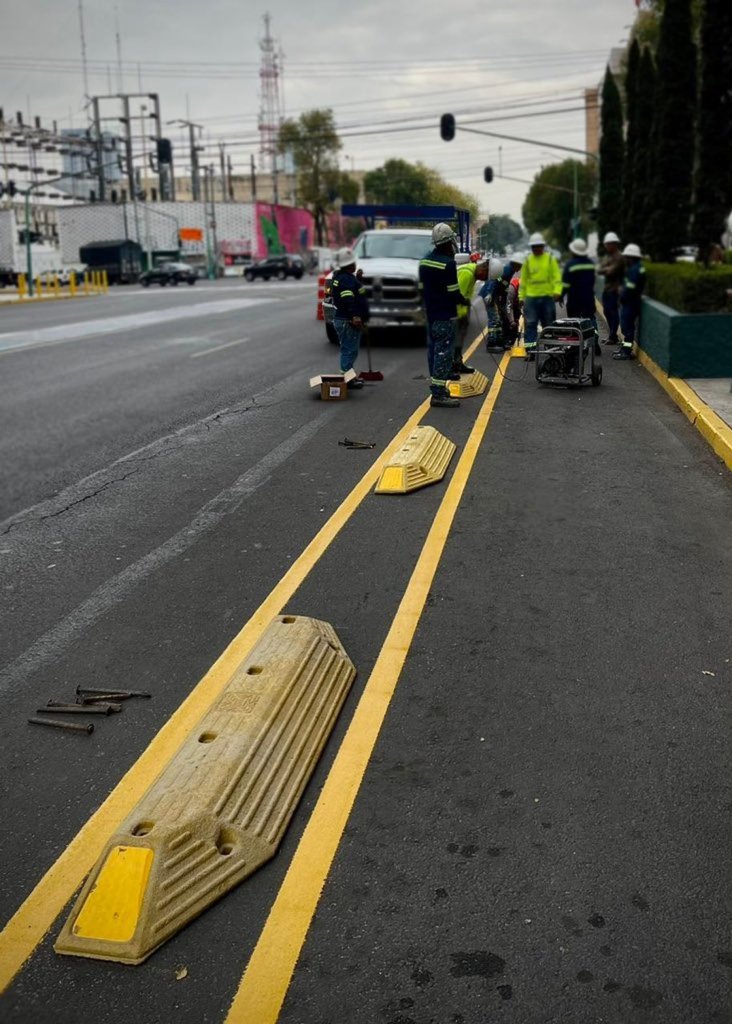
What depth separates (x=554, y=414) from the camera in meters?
12.1

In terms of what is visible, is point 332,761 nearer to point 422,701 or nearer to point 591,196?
point 422,701

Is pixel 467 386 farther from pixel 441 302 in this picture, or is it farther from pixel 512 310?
pixel 512 310

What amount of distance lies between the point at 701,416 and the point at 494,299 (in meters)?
7.03

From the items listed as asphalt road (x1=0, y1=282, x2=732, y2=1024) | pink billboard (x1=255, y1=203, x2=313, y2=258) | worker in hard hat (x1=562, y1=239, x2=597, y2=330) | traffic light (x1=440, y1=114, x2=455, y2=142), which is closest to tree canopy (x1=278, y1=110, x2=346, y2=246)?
pink billboard (x1=255, y1=203, x2=313, y2=258)

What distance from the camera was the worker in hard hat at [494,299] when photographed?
54.1 ft

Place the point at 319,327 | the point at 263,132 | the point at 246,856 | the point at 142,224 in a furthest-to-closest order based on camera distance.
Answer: the point at 263,132, the point at 142,224, the point at 319,327, the point at 246,856

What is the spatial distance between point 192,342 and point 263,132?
13342 centimetres

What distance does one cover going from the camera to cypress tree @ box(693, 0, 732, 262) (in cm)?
1656

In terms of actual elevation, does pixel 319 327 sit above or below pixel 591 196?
below

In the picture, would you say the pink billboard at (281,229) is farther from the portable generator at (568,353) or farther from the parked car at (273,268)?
the portable generator at (568,353)

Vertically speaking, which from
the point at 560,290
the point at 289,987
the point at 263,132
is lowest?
the point at 289,987

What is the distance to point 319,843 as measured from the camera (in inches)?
141

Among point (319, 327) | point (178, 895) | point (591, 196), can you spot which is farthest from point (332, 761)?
point (591, 196)

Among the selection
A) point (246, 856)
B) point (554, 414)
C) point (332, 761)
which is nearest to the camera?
point (246, 856)
